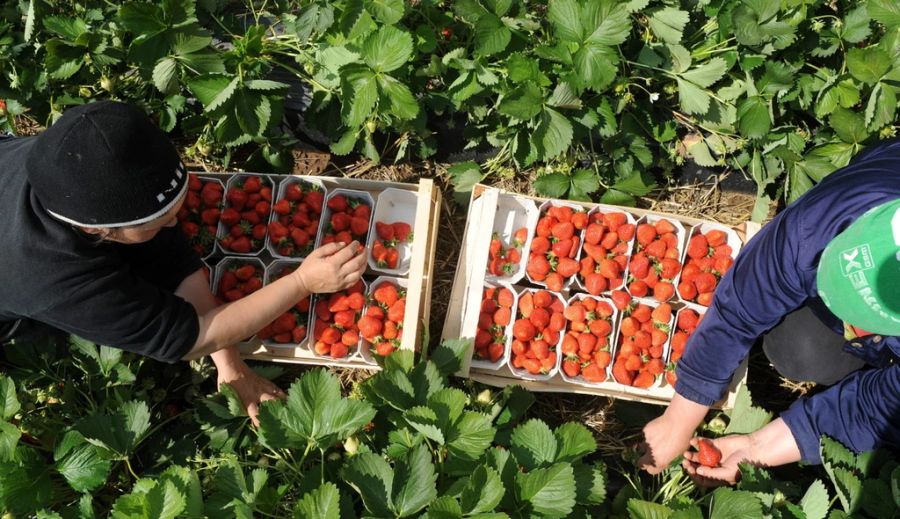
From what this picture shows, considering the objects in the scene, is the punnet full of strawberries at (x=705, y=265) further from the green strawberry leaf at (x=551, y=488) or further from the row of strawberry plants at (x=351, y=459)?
the green strawberry leaf at (x=551, y=488)

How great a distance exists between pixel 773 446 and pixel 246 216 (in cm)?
171

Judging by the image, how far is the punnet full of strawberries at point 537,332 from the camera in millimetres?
1935

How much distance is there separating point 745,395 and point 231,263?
1.60 metres

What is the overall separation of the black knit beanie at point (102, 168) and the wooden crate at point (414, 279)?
2.38 feet

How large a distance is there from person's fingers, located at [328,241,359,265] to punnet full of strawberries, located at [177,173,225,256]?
457mm

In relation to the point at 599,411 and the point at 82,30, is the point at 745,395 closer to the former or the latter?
the point at 599,411

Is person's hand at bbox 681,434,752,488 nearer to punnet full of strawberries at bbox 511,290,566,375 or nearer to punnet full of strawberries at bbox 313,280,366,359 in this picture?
punnet full of strawberries at bbox 511,290,566,375

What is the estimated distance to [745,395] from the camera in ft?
6.02

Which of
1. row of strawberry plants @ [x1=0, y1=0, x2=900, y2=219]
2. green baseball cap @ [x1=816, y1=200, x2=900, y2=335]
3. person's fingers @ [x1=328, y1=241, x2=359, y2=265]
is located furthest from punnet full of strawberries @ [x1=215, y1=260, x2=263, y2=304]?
green baseball cap @ [x1=816, y1=200, x2=900, y2=335]

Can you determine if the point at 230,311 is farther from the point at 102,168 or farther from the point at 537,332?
the point at 537,332

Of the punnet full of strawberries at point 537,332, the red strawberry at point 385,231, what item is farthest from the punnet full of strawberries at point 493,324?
the red strawberry at point 385,231

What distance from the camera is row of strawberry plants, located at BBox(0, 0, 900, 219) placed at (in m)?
1.81

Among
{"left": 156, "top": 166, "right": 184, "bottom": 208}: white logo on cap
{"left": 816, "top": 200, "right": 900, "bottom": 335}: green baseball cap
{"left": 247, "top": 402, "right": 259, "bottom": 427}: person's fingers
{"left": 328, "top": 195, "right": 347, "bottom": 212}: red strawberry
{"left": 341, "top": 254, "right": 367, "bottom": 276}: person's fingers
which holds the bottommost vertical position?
{"left": 247, "top": 402, "right": 259, "bottom": 427}: person's fingers

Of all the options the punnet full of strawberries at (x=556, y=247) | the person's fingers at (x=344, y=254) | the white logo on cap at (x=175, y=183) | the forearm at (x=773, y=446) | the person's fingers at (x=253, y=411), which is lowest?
the person's fingers at (x=253, y=411)
